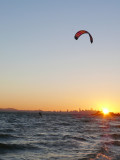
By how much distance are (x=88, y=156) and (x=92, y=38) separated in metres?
10.2

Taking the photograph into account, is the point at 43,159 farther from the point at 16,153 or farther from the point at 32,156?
the point at 16,153

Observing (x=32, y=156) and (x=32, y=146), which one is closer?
(x=32, y=156)

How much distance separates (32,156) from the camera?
558 inches

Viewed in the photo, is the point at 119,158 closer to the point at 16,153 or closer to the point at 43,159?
the point at 43,159

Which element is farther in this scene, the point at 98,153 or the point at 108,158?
the point at 98,153

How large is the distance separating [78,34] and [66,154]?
1042 centimetres

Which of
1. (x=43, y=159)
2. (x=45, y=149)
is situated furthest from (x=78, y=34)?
(x=43, y=159)

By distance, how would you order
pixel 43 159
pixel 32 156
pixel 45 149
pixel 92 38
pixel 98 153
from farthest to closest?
pixel 92 38 → pixel 45 149 → pixel 98 153 → pixel 32 156 → pixel 43 159

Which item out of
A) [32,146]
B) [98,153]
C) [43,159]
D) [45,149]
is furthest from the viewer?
[32,146]

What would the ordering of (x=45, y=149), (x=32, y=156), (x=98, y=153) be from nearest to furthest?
(x=32, y=156) < (x=98, y=153) < (x=45, y=149)

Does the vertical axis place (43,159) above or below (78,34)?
below

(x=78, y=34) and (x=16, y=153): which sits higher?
(x=78, y=34)

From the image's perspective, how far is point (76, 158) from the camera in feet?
44.2

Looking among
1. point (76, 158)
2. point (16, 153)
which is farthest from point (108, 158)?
point (16, 153)
